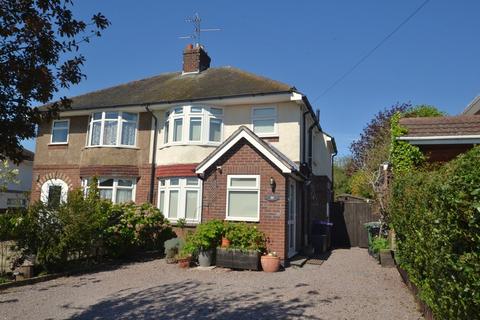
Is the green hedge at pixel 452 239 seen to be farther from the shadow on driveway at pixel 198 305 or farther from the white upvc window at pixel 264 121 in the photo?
the white upvc window at pixel 264 121

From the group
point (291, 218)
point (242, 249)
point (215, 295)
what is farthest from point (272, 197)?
point (215, 295)

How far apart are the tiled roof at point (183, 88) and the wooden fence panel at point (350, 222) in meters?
7.49

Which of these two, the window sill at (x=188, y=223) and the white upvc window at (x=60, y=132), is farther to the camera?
the white upvc window at (x=60, y=132)

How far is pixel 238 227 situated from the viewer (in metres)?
11.9

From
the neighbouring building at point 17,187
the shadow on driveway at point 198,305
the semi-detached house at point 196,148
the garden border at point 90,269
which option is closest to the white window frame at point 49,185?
Answer: the semi-detached house at point 196,148

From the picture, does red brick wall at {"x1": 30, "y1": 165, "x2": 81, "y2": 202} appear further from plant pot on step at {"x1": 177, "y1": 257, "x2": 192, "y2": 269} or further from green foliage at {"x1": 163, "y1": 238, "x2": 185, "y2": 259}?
plant pot on step at {"x1": 177, "y1": 257, "x2": 192, "y2": 269}

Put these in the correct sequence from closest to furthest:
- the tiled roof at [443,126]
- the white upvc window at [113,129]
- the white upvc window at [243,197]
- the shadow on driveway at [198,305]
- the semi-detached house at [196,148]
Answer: the shadow on driveway at [198,305], the tiled roof at [443,126], the white upvc window at [243,197], the semi-detached house at [196,148], the white upvc window at [113,129]

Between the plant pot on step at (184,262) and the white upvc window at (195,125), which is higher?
the white upvc window at (195,125)

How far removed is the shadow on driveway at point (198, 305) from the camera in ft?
22.7

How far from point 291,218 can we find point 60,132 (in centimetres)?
1262

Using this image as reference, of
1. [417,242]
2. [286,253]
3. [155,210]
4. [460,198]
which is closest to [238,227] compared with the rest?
[286,253]

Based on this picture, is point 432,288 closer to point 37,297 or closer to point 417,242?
point 417,242

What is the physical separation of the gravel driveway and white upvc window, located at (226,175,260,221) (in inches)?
78.8

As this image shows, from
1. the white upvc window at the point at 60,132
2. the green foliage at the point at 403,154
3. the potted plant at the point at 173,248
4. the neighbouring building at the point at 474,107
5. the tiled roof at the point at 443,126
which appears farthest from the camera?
the white upvc window at the point at 60,132
